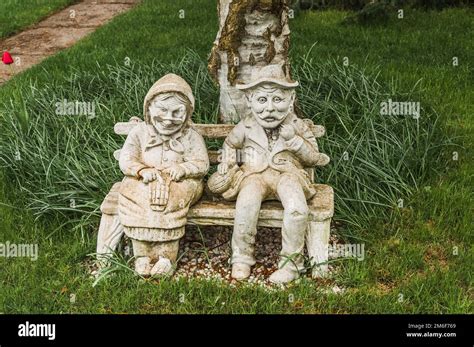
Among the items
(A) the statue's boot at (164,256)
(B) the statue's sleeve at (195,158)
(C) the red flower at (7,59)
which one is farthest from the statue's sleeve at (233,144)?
(C) the red flower at (7,59)

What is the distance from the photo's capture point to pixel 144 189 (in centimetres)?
397

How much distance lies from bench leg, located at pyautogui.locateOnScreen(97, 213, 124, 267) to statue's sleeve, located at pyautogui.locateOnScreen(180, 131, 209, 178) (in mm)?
549

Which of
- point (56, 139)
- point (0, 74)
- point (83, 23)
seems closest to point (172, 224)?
point (56, 139)

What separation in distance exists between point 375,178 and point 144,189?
6.02ft

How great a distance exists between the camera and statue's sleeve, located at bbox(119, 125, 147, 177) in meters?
4.04

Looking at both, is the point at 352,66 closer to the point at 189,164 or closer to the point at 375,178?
the point at 375,178

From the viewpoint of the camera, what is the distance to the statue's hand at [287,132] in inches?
159

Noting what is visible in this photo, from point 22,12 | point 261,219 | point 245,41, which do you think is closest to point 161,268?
point 261,219

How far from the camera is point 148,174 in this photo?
399cm

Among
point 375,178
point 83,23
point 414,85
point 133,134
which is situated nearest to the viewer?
point 133,134

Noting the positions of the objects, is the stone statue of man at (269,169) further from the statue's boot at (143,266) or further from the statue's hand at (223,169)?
the statue's boot at (143,266)

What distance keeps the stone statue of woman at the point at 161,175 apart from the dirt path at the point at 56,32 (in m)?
4.60

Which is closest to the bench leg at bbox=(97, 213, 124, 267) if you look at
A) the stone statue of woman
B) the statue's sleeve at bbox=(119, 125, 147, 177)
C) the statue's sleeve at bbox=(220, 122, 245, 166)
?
the stone statue of woman

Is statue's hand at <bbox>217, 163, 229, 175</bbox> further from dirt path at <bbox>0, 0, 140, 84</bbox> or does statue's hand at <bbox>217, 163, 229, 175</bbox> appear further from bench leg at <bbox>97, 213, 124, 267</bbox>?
dirt path at <bbox>0, 0, 140, 84</bbox>
